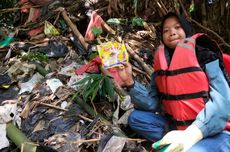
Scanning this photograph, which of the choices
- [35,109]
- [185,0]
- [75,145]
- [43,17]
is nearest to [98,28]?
[43,17]

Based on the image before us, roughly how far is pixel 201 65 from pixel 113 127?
0.94 metres

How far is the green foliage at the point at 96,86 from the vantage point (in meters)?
3.33

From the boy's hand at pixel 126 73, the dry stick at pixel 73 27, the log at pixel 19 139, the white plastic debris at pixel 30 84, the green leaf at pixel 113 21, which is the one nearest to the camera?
the log at pixel 19 139

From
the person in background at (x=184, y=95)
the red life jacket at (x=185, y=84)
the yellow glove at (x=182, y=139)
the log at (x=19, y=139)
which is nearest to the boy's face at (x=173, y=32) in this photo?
the person in background at (x=184, y=95)

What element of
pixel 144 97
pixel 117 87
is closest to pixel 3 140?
pixel 117 87

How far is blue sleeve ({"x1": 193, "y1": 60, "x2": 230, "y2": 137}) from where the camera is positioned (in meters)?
2.61

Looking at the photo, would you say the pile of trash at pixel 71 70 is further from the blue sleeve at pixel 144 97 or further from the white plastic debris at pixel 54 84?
the blue sleeve at pixel 144 97

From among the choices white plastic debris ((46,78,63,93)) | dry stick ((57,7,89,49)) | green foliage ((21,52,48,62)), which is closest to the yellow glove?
white plastic debris ((46,78,63,93))

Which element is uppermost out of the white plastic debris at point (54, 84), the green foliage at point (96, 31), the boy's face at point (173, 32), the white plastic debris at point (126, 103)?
the boy's face at point (173, 32)

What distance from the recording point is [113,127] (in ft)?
10.7

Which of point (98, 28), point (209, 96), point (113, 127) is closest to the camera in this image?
point (209, 96)

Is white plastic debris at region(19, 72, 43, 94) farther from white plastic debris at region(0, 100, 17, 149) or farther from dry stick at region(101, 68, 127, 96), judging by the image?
dry stick at region(101, 68, 127, 96)

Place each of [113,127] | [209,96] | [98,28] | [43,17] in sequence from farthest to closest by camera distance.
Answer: [43,17] → [98,28] → [113,127] → [209,96]

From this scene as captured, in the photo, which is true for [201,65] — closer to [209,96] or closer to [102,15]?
[209,96]
